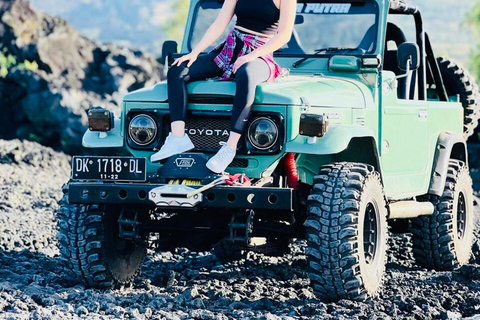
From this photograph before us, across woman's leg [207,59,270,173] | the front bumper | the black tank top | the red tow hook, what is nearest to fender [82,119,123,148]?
the front bumper

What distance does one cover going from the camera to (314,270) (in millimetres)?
6953

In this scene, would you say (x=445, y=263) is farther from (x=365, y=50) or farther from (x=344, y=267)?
(x=344, y=267)

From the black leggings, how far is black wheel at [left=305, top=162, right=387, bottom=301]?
65 centimetres

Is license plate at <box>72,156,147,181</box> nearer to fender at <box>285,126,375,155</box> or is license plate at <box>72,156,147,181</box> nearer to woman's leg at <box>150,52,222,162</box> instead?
woman's leg at <box>150,52,222,162</box>

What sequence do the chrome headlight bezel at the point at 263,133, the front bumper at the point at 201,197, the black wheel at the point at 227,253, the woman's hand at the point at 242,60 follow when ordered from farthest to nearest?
the black wheel at the point at 227,253
the woman's hand at the point at 242,60
the chrome headlight bezel at the point at 263,133
the front bumper at the point at 201,197

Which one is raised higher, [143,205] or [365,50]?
[365,50]

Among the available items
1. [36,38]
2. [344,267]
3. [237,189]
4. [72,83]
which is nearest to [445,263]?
[344,267]

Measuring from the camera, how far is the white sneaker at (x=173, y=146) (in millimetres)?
7215

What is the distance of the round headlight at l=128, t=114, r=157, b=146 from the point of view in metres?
7.48

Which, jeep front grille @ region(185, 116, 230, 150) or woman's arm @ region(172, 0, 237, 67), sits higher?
woman's arm @ region(172, 0, 237, 67)

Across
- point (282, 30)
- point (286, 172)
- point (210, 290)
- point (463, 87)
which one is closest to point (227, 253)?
point (210, 290)

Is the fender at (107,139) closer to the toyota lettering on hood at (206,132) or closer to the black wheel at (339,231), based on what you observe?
the toyota lettering on hood at (206,132)

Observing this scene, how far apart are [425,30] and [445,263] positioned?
2.07 m

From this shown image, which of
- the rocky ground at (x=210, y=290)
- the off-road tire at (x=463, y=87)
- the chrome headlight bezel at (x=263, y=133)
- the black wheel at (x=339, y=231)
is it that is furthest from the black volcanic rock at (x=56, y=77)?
the black wheel at (x=339, y=231)
